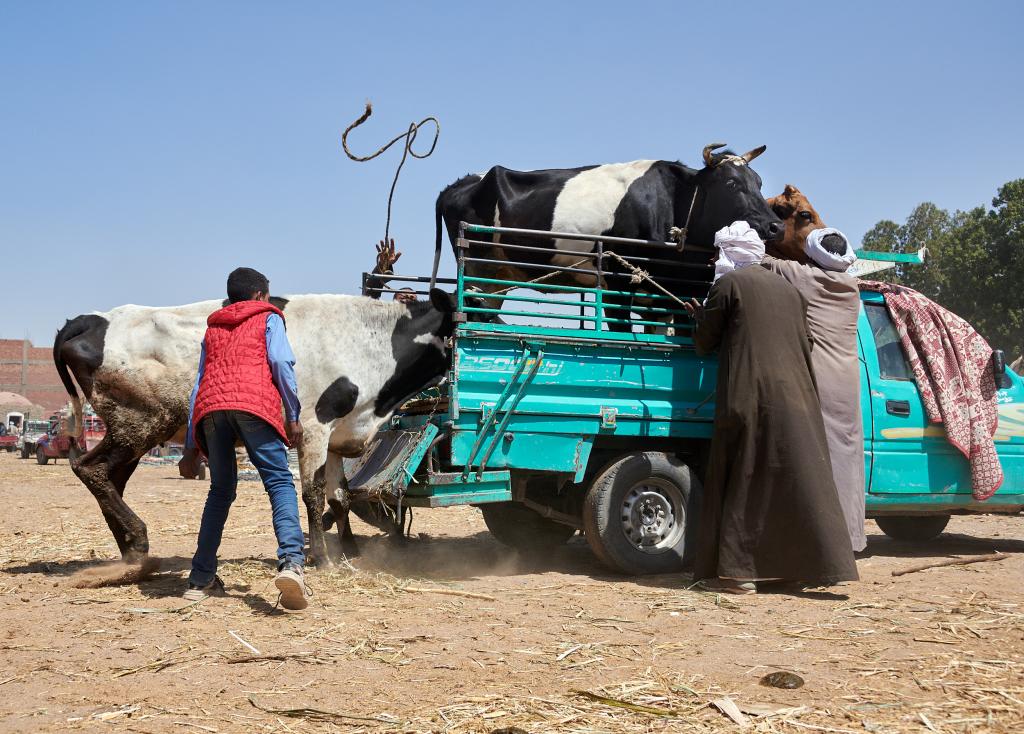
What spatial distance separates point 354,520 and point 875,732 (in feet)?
24.5

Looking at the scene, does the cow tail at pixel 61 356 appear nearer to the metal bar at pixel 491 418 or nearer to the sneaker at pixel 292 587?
the sneaker at pixel 292 587

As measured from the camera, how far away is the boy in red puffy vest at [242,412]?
514 cm

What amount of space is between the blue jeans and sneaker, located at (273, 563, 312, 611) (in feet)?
0.68

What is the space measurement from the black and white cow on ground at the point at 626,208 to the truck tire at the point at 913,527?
3.36m

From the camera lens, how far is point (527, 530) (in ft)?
24.8

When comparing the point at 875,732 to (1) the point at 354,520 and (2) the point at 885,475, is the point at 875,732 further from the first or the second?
(1) the point at 354,520

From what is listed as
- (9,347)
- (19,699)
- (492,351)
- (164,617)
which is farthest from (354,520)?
(9,347)

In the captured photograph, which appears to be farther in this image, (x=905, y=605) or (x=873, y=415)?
(x=873, y=415)

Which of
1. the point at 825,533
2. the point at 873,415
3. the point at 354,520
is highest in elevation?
the point at 873,415

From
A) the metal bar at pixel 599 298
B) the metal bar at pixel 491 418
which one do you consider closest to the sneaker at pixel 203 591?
the metal bar at pixel 491 418

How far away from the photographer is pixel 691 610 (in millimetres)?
5078

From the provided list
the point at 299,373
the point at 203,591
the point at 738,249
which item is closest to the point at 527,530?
the point at 299,373

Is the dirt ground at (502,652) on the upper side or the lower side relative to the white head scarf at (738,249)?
lower

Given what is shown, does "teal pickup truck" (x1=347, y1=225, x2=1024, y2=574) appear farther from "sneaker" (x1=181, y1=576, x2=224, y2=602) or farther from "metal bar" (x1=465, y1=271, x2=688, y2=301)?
"sneaker" (x1=181, y1=576, x2=224, y2=602)
